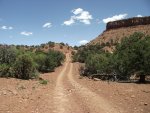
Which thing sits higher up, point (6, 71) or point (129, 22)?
point (129, 22)

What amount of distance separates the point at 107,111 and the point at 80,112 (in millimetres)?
1243

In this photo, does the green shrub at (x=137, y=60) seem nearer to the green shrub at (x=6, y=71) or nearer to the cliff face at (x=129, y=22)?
the green shrub at (x=6, y=71)

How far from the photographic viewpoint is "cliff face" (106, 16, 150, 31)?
142 m

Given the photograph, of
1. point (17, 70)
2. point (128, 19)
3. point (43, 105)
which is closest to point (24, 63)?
point (17, 70)

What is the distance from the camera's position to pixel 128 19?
152875 mm

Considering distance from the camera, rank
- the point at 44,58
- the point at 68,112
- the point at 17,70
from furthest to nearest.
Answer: the point at 44,58, the point at 17,70, the point at 68,112

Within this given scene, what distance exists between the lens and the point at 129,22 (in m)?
151

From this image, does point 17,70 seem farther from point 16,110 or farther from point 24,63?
point 16,110

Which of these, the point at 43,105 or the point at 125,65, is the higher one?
the point at 125,65

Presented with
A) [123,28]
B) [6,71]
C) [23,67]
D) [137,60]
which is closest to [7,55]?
[23,67]

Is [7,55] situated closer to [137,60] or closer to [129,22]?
[137,60]

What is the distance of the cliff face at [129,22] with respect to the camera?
142m

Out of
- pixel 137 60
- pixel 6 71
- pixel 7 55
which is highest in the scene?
pixel 7 55

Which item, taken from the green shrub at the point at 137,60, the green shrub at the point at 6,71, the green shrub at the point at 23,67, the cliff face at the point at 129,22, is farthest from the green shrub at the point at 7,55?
the cliff face at the point at 129,22
